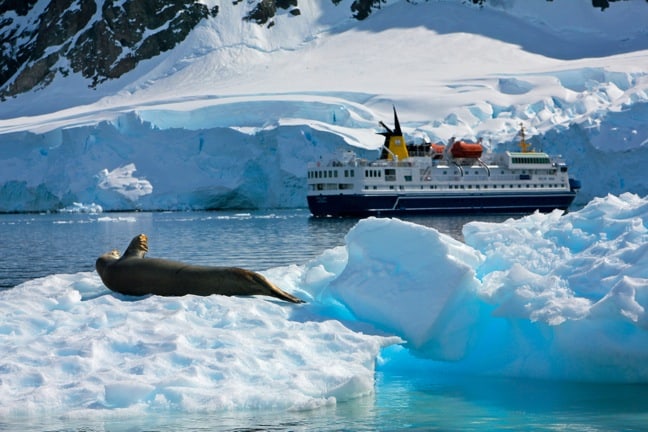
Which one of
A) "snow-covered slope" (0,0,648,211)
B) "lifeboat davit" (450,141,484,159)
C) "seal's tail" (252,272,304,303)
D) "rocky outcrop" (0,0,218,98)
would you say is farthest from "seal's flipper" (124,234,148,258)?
"rocky outcrop" (0,0,218,98)

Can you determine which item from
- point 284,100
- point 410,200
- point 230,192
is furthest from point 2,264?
point 284,100

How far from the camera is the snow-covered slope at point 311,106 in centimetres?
5162

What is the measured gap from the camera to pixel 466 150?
48.1 m

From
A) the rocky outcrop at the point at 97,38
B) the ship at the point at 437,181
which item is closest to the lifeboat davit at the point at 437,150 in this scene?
the ship at the point at 437,181

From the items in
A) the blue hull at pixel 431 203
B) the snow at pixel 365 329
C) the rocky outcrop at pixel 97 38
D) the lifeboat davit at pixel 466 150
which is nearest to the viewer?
the snow at pixel 365 329

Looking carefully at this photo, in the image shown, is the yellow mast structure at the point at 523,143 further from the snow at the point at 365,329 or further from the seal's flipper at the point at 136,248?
the snow at the point at 365,329

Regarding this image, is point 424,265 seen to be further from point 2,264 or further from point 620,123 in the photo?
point 620,123

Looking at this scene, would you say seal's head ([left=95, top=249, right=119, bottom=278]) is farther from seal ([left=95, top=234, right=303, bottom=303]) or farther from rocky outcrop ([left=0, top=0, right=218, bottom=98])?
rocky outcrop ([left=0, top=0, right=218, bottom=98])

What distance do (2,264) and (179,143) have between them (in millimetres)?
32049

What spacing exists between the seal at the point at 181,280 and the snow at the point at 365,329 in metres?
0.24

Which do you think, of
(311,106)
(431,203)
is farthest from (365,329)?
(311,106)

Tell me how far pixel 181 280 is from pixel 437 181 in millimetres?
38215

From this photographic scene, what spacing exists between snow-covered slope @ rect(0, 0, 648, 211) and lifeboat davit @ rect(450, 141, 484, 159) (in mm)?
4766

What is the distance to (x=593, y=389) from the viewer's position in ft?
27.5
